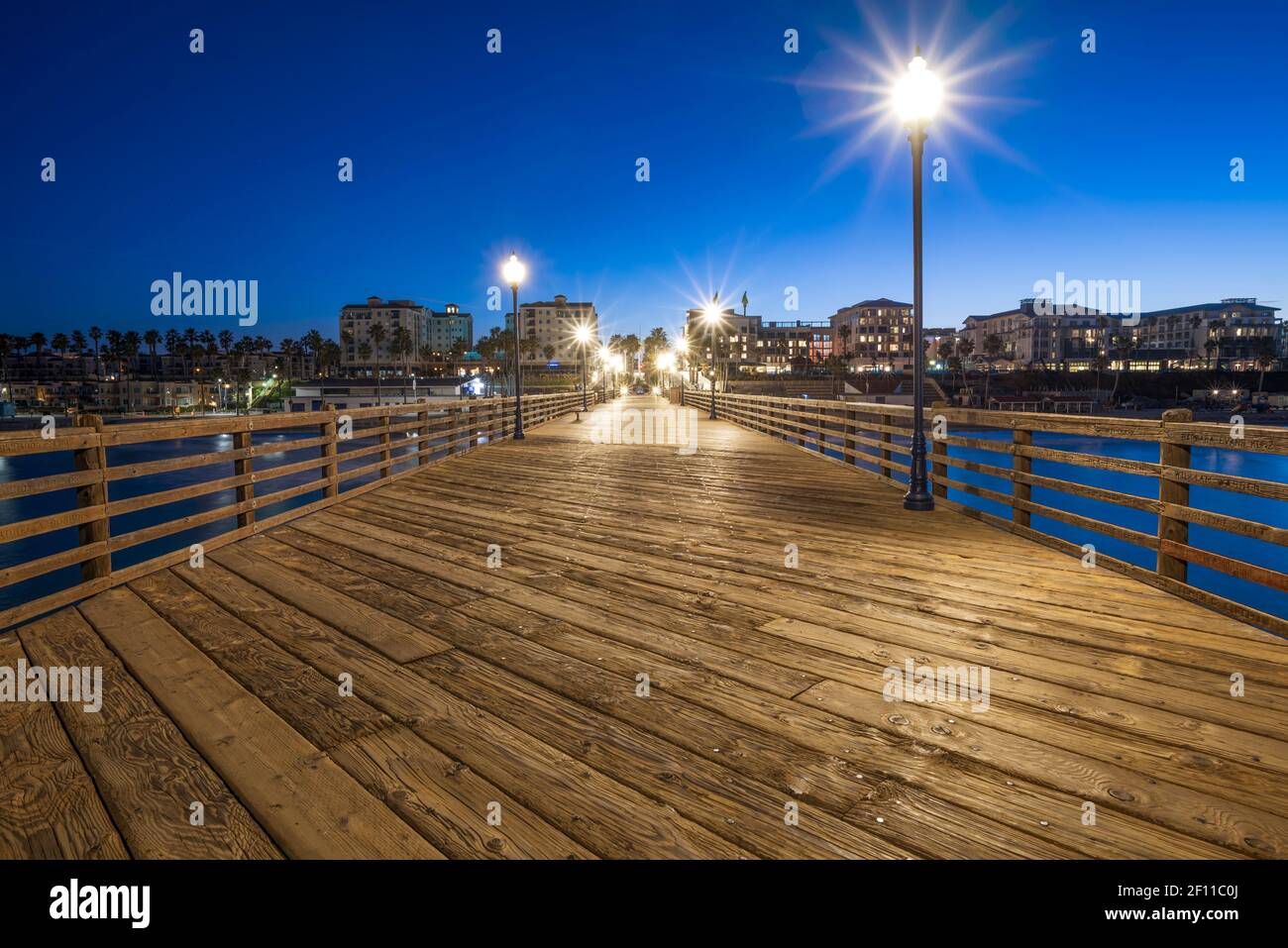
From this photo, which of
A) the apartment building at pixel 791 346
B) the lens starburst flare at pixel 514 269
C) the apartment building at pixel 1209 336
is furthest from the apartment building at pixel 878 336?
the lens starburst flare at pixel 514 269

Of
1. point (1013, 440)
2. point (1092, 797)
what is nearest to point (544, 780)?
point (1092, 797)

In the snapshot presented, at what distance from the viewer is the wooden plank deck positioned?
2.15 metres

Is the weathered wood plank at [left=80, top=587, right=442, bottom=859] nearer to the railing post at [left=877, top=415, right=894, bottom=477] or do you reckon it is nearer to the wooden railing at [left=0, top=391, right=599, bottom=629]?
the wooden railing at [left=0, top=391, right=599, bottom=629]

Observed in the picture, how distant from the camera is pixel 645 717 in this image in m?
2.89

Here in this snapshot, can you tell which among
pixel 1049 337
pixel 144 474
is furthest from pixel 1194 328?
pixel 144 474

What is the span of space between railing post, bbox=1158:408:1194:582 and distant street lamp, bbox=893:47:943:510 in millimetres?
3183

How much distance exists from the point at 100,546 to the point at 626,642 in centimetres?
403

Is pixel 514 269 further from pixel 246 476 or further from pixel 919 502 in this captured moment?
pixel 919 502

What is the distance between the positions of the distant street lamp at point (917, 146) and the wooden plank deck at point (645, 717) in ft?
7.52

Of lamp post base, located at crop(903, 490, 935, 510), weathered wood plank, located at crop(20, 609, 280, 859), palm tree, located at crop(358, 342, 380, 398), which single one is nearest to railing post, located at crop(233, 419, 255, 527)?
weathered wood plank, located at crop(20, 609, 280, 859)

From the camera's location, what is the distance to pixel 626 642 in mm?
3779

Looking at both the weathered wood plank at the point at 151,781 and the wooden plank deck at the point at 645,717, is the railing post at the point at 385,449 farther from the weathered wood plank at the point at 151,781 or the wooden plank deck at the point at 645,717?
the weathered wood plank at the point at 151,781

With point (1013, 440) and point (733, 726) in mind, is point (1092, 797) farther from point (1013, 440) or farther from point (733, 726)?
point (1013, 440)
